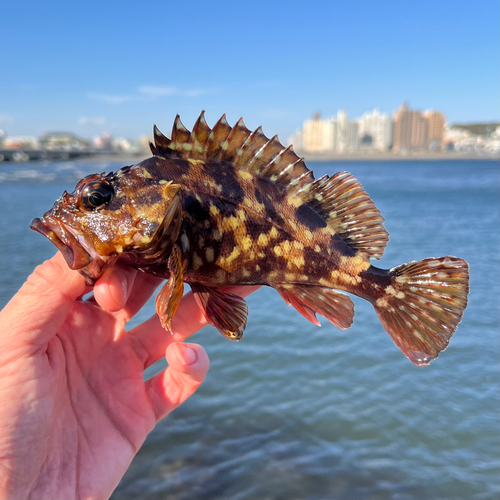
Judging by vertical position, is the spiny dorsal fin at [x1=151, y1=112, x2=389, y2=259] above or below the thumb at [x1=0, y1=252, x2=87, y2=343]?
above

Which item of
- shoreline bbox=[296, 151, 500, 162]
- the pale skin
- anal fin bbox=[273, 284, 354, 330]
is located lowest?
shoreline bbox=[296, 151, 500, 162]

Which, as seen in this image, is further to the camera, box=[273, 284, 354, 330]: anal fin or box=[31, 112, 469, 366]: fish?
box=[273, 284, 354, 330]: anal fin

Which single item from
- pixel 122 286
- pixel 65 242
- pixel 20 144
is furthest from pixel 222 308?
pixel 20 144

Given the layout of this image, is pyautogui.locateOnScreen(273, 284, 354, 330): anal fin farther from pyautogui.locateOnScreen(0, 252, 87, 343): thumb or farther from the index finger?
pyautogui.locateOnScreen(0, 252, 87, 343): thumb

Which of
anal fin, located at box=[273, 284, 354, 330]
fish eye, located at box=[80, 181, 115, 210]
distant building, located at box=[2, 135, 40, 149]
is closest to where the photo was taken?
fish eye, located at box=[80, 181, 115, 210]

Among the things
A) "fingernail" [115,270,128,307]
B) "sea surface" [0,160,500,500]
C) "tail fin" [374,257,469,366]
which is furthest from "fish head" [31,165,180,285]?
"sea surface" [0,160,500,500]

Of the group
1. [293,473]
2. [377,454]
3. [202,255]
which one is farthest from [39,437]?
[377,454]
